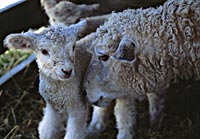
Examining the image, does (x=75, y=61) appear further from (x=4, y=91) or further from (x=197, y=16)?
(x=4, y=91)

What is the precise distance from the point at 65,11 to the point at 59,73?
1202 millimetres

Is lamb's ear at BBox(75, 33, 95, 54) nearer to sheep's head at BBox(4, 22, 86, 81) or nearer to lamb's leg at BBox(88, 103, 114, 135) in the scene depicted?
sheep's head at BBox(4, 22, 86, 81)

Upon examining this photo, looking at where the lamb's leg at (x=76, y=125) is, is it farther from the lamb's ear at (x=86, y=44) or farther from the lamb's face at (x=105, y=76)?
the lamb's ear at (x=86, y=44)

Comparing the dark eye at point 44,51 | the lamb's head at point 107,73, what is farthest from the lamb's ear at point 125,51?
the dark eye at point 44,51

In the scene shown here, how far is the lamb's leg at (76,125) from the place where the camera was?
402 centimetres

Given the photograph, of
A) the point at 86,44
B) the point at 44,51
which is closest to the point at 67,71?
the point at 44,51

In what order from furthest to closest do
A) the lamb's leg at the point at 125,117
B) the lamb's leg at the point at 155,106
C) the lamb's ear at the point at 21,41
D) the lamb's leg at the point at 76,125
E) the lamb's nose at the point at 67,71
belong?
the lamb's leg at the point at 155,106, the lamb's leg at the point at 125,117, the lamb's leg at the point at 76,125, the lamb's ear at the point at 21,41, the lamb's nose at the point at 67,71

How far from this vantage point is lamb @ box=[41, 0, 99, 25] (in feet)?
15.4

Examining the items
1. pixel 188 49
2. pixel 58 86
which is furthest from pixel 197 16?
pixel 58 86

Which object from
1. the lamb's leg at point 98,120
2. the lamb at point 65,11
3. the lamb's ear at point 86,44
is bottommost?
the lamb's leg at point 98,120

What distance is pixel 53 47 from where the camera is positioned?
12.0 feet

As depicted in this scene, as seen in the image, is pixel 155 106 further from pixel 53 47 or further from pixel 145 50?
pixel 53 47

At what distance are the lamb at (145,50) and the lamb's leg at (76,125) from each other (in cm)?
16

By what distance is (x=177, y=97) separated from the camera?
5.24m
